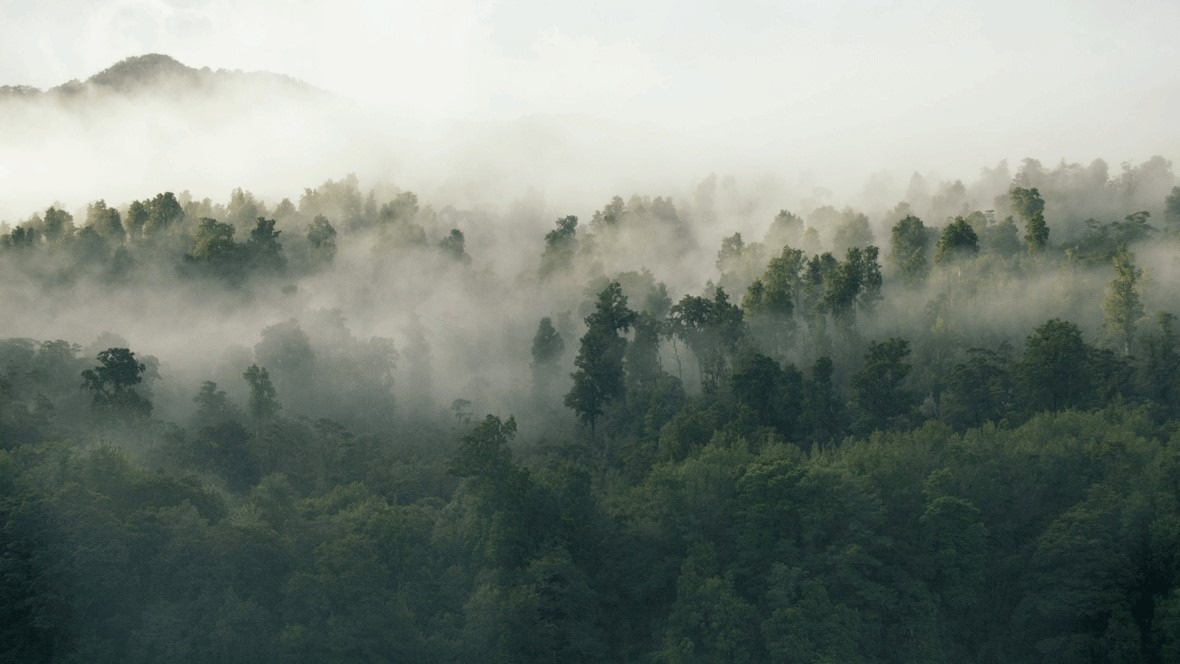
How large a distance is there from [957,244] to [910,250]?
16.3 ft

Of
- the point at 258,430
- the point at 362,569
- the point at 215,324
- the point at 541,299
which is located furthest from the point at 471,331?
the point at 362,569

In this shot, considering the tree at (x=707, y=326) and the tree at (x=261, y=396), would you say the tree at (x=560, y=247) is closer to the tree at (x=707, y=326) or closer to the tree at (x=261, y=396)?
the tree at (x=707, y=326)

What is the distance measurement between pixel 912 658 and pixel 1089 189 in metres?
73.4

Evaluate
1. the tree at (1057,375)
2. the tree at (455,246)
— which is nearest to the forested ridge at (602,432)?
the tree at (1057,375)

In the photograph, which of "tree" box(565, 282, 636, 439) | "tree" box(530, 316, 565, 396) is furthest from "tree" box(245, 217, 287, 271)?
"tree" box(565, 282, 636, 439)

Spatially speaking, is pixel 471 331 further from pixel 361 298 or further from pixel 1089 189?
pixel 1089 189

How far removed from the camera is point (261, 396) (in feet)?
308

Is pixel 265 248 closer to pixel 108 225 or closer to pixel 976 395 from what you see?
pixel 108 225

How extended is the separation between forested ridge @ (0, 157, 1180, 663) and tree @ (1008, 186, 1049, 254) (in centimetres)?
36

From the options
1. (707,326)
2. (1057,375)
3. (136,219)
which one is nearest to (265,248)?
(136,219)

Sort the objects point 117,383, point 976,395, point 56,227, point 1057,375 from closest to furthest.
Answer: point 1057,375 → point 976,395 → point 117,383 → point 56,227

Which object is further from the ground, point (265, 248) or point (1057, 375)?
point (265, 248)

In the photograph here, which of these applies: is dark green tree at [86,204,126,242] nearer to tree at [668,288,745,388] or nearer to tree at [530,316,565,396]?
tree at [530,316,565,396]

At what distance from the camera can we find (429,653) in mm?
65375
